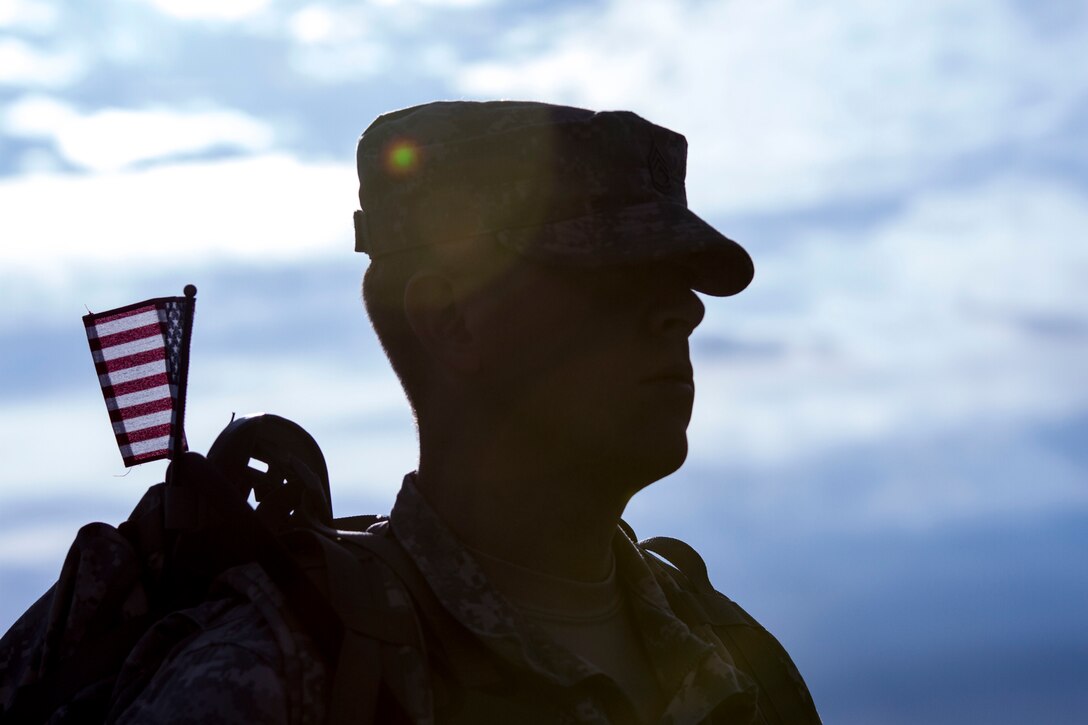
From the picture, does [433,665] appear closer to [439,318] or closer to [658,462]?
[658,462]

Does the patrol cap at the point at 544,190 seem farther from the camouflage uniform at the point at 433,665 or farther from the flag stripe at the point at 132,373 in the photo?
the camouflage uniform at the point at 433,665

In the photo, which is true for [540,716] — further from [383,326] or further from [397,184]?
[397,184]

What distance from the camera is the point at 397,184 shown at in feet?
16.8

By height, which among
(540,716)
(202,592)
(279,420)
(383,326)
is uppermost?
(383,326)

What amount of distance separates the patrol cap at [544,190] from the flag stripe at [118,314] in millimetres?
874

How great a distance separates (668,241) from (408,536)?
144 centimetres

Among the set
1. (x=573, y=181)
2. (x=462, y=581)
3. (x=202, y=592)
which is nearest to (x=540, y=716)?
(x=462, y=581)

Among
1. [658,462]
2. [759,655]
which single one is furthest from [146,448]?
[759,655]

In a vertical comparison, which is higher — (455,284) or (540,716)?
(455,284)

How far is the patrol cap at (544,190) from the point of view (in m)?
4.84

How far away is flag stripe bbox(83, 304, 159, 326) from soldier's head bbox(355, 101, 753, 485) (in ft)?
2.76

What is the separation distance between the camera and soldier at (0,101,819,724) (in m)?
4.63

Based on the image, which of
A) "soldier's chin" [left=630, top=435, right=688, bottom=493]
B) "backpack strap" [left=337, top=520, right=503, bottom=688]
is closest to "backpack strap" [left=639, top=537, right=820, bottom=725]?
"soldier's chin" [left=630, top=435, right=688, bottom=493]

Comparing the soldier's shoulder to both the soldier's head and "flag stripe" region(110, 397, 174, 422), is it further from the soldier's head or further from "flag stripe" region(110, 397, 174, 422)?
the soldier's head
